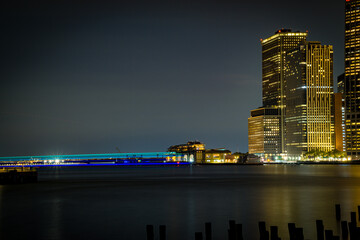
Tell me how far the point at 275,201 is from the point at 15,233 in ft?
104

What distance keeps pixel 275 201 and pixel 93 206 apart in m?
21.4

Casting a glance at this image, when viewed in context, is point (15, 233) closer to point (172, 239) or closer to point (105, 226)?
point (105, 226)

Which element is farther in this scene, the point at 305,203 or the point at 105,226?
the point at 305,203

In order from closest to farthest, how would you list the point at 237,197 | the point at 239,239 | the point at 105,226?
the point at 239,239 → the point at 105,226 → the point at 237,197

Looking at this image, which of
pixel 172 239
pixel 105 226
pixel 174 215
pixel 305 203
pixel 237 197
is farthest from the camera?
pixel 237 197

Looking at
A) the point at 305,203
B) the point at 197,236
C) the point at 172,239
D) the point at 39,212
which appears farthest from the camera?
the point at 305,203

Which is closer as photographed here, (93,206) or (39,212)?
(39,212)

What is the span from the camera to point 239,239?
81.6ft

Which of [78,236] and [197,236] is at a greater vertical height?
[197,236]

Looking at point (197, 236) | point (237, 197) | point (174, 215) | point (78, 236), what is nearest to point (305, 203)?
point (237, 197)

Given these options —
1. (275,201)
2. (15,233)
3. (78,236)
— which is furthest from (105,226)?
(275,201)

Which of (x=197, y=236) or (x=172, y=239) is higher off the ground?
(x=197, y=236)

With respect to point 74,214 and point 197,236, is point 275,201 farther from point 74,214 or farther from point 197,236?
point 197,236

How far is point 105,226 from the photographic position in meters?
38.8
